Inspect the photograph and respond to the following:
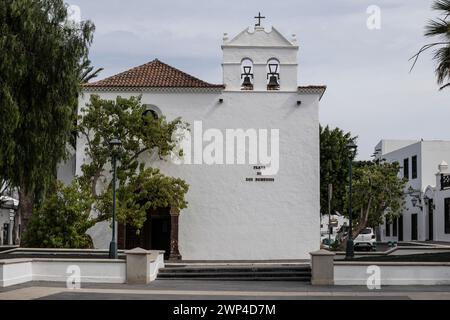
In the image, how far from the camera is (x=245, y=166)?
33.2 meters

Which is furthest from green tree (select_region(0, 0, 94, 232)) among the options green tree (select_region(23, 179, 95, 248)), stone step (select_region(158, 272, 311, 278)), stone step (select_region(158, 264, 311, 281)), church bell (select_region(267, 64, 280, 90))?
church bell (select_region(267, 64, 280, 90))

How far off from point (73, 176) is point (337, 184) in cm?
2148

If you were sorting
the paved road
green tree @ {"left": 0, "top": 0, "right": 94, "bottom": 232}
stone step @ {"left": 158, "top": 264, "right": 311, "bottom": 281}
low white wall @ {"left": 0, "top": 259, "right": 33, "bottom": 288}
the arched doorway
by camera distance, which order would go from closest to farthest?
the paved road → low white wall @ {"left": 0, "top": 259, "right": 33, "bottom": 288} → green tree @ {"left": 0, "top": 0, "right": 94, "bottom": 232} → stone step @ {"left": 158, "top": 264, "right": 311, "bottom": 281} → the arched doorway

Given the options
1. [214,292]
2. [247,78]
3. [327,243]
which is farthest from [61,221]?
[327,243]

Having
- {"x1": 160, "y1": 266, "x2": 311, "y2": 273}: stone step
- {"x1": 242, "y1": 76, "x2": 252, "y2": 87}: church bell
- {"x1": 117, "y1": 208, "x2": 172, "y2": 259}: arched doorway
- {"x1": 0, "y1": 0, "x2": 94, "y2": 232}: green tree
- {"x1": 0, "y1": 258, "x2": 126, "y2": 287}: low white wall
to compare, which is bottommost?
{"x1": 160, "y1": 266, "x2": 311, "y2": 273}: stone step

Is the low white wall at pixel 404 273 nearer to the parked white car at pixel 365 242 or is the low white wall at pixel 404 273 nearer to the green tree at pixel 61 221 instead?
the green tree at pixel 61 221

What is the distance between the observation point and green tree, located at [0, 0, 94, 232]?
20.7 meters

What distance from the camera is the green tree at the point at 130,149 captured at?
31.4 m

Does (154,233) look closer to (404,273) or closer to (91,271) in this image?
(91,271)

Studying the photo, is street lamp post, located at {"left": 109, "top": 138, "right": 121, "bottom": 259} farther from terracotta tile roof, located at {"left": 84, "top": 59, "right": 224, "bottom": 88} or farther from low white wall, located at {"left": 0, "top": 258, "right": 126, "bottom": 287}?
terracotta tile roof, located at {"left": 84, "top": 59, "right": 224, "bottom": 88}

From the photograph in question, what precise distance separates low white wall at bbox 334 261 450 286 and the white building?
25249 mm

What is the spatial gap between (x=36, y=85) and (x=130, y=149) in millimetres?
10486

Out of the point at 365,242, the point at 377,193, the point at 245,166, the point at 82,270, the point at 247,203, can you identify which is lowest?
the point at 365,242
